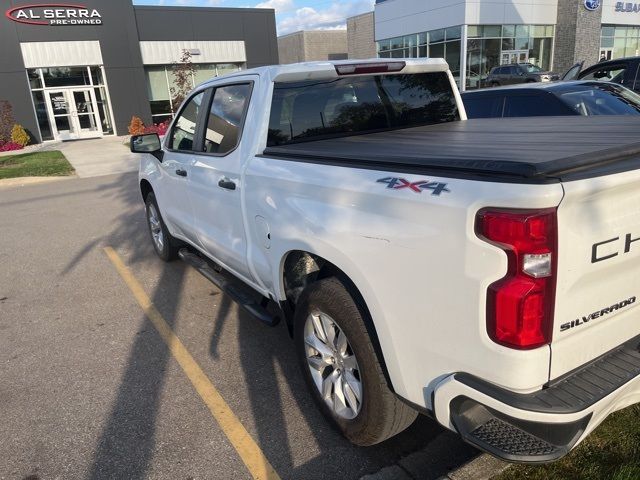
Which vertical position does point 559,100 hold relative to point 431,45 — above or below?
below

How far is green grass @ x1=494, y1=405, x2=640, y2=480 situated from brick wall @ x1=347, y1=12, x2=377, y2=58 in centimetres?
5272

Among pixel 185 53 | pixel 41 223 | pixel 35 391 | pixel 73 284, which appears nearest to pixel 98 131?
pixel 185 53

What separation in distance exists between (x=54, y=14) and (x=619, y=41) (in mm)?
37709

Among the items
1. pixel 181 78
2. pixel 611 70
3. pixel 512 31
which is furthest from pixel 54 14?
pixel 512 31

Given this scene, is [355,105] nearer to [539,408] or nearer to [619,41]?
[539,408]

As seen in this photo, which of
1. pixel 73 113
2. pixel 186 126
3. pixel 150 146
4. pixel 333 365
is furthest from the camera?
pixel 73 113

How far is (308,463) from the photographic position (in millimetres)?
2773

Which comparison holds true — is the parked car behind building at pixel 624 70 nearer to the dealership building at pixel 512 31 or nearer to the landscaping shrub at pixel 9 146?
the landscaping shrub at pixel 9 146

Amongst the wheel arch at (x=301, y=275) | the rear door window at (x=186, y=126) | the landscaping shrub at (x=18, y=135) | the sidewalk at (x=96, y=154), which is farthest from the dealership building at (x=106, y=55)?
the wheel arch at (x=301, y=275)

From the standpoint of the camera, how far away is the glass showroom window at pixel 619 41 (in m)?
38.2

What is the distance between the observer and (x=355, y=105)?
3898 millimetres

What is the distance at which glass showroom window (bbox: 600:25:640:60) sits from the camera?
3816 centimetres

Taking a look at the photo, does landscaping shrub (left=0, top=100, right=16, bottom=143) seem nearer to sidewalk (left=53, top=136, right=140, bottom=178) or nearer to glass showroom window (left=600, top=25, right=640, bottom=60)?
sidewalk (left=53, top=136, right=140, bottom=178)

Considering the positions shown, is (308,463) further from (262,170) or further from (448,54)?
(448,54)
